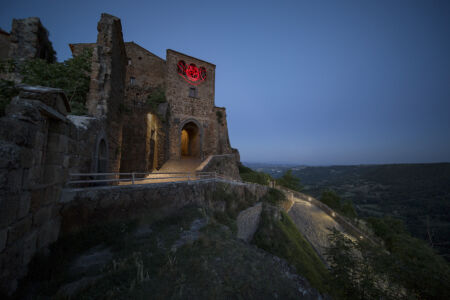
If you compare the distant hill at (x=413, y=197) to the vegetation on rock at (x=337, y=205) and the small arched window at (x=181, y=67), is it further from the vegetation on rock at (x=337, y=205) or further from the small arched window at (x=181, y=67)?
the small arched window at (x=181, y=67)

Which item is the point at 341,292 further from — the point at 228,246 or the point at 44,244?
the point at 44,244

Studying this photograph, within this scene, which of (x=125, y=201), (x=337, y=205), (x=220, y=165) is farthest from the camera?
(x=337, y=205)

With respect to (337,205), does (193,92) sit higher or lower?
higher

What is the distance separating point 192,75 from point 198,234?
1692 cm

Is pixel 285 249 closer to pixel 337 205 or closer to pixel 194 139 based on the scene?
pixel 194 139

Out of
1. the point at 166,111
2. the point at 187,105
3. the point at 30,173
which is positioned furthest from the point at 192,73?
the point at 30,173

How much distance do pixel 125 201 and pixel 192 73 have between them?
52.6 feet

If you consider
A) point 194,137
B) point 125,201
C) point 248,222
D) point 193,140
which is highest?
point 194,137

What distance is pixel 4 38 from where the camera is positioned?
30.0ft

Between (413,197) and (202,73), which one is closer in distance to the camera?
(202,73)

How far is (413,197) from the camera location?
69125 mm

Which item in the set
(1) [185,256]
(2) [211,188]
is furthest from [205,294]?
(2) [211,188]

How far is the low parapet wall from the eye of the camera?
4.23m

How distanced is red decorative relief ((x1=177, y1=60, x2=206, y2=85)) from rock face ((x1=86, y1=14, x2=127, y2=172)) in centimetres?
817
